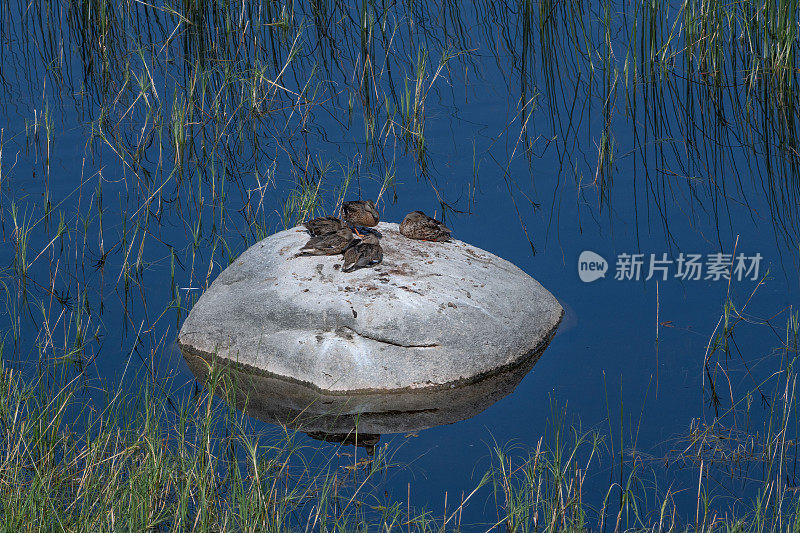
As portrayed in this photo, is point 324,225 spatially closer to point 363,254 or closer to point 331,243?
point 331,243

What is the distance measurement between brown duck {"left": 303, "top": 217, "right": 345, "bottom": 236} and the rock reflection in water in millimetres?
886

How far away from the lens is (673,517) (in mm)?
3957

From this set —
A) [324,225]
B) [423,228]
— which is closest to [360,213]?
[324,225]

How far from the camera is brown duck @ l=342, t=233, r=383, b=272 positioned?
5578 millimetres

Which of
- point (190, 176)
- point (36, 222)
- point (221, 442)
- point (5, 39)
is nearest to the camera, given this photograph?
point (221, 442)

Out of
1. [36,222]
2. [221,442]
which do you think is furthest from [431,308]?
[36,222]

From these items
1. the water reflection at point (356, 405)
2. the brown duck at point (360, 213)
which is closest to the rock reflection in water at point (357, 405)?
the water reflection at point (356, 405)

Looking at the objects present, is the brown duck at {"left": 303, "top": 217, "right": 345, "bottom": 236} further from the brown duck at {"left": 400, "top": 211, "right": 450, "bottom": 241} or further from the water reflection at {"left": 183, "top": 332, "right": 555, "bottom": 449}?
the water reflection at {"left": 183, "top": 332, "right": 555, "bottom": 449}

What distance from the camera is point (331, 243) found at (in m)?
5.74

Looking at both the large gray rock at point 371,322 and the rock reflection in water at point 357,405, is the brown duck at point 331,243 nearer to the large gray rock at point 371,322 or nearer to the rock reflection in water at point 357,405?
the large gray rock at point 371,322

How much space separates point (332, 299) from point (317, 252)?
1.31 feet

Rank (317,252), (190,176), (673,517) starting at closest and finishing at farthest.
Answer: (673,517), (317,252), (190,176)

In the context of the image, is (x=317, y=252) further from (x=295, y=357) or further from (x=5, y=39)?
(x=5, y=39)

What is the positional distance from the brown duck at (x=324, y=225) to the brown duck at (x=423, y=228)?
447 millimetres
